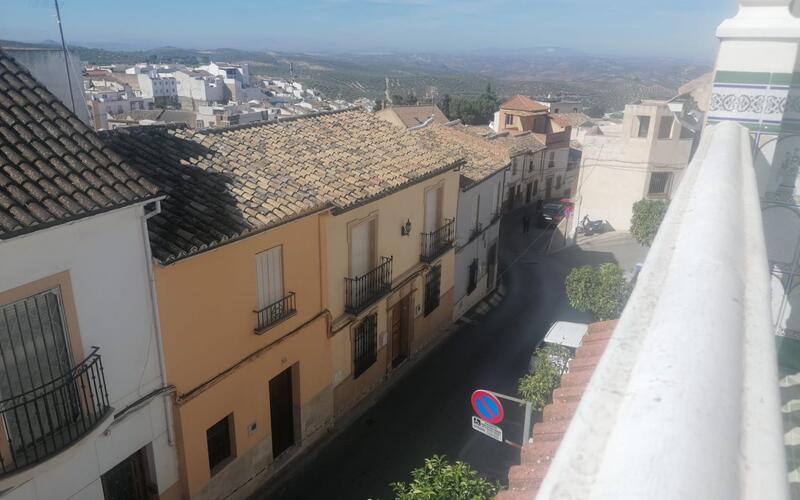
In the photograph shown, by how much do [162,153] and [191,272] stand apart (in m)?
3.29

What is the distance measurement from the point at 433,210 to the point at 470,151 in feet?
23.1

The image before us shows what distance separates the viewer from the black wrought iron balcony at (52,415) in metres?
7.17

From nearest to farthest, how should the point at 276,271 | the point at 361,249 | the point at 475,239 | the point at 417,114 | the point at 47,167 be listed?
1. the point at 47,167
2. the point at 276,271
3. the point at 361,249
4. the point at 475,239
5. the point at 417,114

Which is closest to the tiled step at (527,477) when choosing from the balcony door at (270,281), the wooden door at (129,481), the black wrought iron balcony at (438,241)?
the wooden door at (129,481)

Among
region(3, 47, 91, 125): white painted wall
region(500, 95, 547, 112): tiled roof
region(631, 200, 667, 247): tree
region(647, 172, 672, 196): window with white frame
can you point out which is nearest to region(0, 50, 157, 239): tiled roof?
region(3, 47, 91, 125): white painted wall

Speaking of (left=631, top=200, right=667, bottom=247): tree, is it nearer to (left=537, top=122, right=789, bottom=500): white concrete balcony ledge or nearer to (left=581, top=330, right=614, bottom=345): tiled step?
(left=581, top=330, right=614, bottom=345): tiled step

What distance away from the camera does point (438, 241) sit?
18266 mm

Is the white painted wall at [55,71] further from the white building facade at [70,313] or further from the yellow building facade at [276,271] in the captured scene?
the white building facade at [70,313]

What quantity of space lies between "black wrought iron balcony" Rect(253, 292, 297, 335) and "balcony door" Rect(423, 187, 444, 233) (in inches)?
249

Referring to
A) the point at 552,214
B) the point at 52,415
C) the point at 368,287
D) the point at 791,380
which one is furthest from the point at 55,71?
the point at 552,214

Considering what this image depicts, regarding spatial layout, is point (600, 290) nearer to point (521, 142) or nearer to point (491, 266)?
point (491, 266)

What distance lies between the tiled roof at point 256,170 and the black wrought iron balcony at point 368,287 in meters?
2.12

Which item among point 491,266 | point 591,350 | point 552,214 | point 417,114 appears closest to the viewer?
point 591,350

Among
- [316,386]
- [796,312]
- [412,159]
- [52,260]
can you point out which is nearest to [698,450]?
[796,312]
